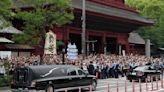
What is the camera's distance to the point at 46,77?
887 inches

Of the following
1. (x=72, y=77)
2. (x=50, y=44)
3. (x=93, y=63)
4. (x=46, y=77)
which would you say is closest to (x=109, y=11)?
(x=93, y=63)

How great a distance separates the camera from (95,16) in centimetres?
4562

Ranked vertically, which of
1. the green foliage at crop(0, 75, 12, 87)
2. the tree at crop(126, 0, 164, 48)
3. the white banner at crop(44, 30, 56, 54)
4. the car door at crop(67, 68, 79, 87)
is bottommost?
the green foliage at crop(0, 75, 12, 87)

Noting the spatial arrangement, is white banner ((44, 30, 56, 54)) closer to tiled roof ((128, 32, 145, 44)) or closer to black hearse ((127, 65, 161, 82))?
black hearse ((127, 65, 161, 82))

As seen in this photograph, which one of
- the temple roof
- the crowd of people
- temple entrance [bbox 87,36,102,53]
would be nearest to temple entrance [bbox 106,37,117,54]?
temple entrance [bbox 87,36,102,53]

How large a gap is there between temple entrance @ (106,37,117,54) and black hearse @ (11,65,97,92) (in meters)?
29.8

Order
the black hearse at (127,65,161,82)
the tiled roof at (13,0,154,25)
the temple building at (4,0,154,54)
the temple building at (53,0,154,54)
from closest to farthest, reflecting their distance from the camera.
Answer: the black hearse at (127,65,161,82) → the tiled roof at (13,0,154,25) → the temple building at (4,0,154,54) → the temple building at (53,0,154,54)

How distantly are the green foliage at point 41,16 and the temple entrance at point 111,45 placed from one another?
69.1ft

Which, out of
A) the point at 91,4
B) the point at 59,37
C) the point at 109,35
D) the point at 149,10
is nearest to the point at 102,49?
the point at 109,35

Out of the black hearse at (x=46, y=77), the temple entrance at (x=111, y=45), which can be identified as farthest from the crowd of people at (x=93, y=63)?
the temple entrance at (x=111, y=45)

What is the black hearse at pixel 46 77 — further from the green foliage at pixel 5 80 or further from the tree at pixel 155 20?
the tree at pixel 155 20

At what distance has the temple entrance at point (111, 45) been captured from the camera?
178 feet

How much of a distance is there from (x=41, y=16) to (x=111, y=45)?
2392 centimetres

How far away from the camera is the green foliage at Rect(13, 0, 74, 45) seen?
3262 centimetres
